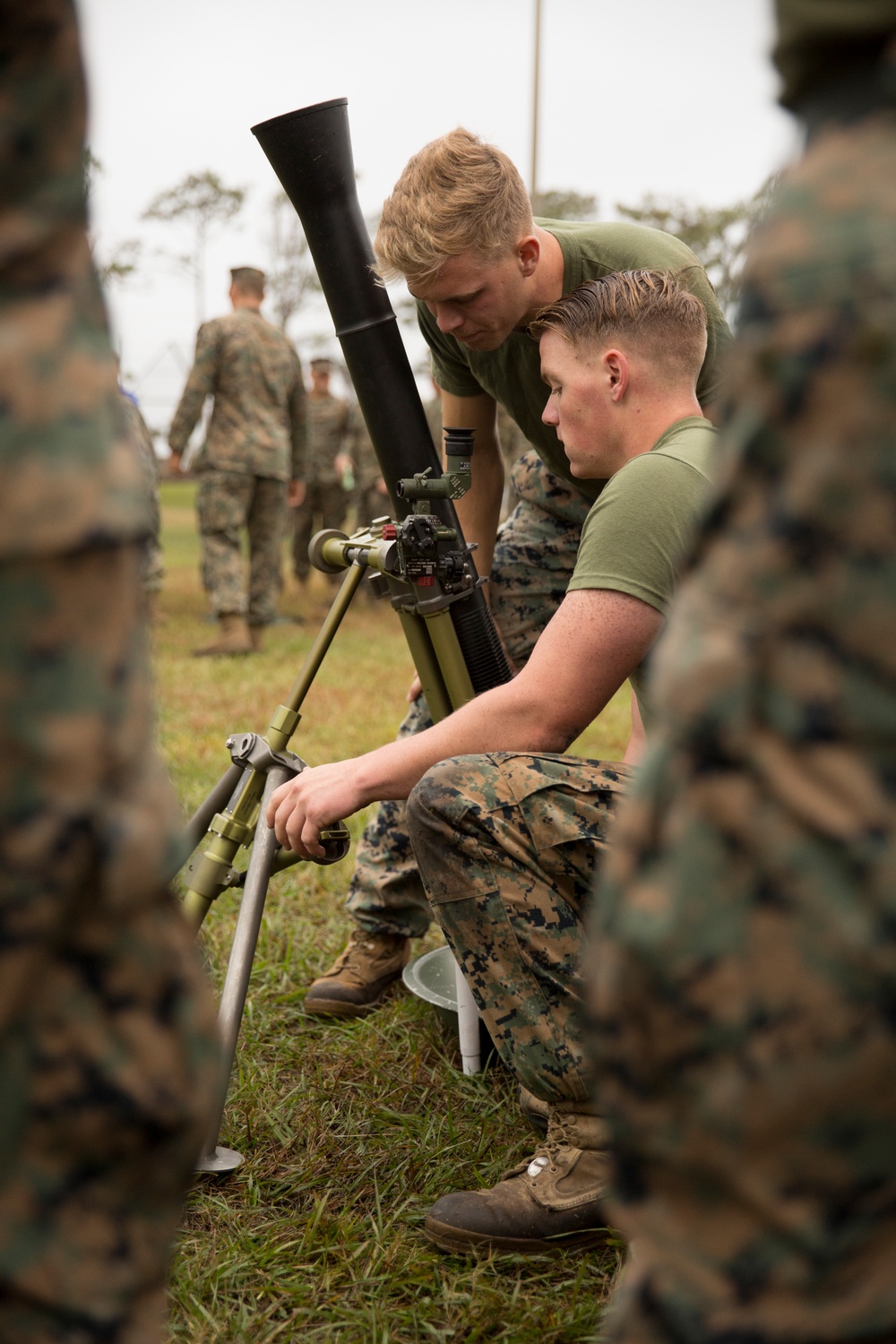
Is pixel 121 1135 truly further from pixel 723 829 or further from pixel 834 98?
pixel 834 98

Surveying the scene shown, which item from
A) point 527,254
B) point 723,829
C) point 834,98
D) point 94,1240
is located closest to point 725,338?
point 527,254

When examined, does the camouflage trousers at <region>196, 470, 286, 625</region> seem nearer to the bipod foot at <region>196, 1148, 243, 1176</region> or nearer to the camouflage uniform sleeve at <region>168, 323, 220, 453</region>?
the camouflage uniform sleeve at <region>168, 323, 220, 453</region>

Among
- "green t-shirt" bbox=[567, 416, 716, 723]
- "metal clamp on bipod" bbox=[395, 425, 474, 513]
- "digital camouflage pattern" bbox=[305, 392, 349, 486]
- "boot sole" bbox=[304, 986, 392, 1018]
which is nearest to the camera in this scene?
"green t-shirt" bbox=[567, 416, 716, 723]

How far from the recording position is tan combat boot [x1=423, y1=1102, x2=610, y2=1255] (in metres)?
2.19

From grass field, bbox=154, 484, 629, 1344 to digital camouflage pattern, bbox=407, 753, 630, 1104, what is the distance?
1.09 feet

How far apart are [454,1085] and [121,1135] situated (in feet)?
6.37

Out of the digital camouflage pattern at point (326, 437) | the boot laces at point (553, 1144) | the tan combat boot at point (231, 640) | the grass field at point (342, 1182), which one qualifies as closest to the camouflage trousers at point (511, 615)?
the grass field at point (342, 1182)

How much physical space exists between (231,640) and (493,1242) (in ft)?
22.6

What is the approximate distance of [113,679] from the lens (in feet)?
3.10

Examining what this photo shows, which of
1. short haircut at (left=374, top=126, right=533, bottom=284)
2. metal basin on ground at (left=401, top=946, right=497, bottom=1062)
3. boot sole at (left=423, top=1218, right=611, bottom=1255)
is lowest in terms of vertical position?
metal basin on ground at (left=401, top=946, right=497, bottom=1062)

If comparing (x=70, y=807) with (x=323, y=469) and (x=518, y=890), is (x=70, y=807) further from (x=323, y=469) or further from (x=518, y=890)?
(x=323, y=469)

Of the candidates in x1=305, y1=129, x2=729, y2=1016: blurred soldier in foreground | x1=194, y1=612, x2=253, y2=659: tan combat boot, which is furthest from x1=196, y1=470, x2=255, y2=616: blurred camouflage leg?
x1=305, y1=129, x2=729, y2=1016: blurred soldier in foreground

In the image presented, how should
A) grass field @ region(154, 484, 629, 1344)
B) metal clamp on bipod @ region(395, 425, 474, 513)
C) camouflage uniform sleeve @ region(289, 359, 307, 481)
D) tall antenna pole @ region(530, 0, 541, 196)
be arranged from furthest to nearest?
tall antenna pole @ region(530, 0, 541, 196), camouflage uniform sleeve @ region(289, 359, 307, 481), metal clamp on bipod @ region(395, 425, 474, 513), grass field @ region(154, 484, 629, 1344)

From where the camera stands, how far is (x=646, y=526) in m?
2.19
